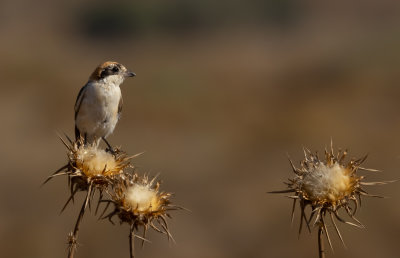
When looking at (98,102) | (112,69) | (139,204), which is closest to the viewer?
(139,204)

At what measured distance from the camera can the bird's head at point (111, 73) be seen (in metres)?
9.38

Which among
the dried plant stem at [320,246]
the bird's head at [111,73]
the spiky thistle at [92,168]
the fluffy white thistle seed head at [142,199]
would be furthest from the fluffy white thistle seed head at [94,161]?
the bird's head at [111,73]

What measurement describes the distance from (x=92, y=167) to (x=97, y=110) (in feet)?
11.8

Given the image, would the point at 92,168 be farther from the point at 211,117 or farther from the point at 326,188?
the point at 211,117

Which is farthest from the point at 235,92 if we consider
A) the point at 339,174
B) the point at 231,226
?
the point at 339,174

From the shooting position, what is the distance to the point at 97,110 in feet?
31.4

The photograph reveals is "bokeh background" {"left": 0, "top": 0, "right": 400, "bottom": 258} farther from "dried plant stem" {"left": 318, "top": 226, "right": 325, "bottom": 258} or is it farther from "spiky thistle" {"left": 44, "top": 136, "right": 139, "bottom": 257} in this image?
"dried plant stem" {"left": 318, "top": 226, "right": 325, "bottom": 258}

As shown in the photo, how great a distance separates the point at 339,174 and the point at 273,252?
48.3ft

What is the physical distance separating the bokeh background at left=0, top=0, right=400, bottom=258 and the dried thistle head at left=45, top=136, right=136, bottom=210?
501 inches

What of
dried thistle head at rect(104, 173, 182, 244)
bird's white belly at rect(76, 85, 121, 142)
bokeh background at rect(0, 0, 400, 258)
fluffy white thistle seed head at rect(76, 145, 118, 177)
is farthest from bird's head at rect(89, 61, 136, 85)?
bokeh background at rect(0, 0, 400, 258)

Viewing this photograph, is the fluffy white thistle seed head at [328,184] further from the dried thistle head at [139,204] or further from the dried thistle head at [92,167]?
the dried thistle head at [92,167]

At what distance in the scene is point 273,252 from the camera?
20047 millimetres

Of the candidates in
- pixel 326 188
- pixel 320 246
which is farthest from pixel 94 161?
pixel 320 246

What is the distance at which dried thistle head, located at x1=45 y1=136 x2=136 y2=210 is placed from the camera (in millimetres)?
6016
